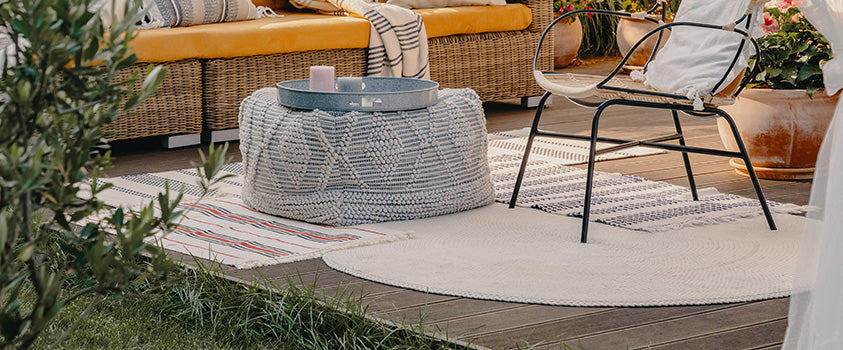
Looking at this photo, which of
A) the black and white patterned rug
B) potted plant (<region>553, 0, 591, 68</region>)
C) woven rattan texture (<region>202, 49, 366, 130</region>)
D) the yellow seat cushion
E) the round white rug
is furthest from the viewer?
potted plant (<region>553, 0, 591, 68</region>)

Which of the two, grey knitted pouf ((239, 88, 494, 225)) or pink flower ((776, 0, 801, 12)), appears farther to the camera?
pink flower ((776, 0, 801, 12))

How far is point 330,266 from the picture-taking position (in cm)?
235

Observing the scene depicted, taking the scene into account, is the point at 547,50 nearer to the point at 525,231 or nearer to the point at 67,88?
the point at 525,231

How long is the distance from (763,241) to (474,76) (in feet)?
7.72

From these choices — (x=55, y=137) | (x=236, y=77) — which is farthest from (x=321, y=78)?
(x=55, y=137)

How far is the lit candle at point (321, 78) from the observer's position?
2918 millimetres

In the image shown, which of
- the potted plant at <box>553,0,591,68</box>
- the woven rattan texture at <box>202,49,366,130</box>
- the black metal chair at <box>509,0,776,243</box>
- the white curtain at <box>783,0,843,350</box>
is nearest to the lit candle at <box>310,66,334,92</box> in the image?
the black metal chair at <box>509,0,776,243</box>

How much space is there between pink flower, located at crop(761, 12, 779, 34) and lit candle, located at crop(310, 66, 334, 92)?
1507 millimetres

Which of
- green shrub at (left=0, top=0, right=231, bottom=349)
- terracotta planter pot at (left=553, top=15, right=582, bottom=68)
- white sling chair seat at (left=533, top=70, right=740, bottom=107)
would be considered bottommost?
terracotta planter pot at (left=553, top=15, right=582, bottom=68)

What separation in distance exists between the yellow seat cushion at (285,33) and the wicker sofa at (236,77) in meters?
0.03

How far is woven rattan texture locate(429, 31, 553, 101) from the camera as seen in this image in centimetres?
466

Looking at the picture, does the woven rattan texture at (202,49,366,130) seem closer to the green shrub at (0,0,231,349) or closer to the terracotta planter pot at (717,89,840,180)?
the terracotta planter pot at (717,89,840,180)

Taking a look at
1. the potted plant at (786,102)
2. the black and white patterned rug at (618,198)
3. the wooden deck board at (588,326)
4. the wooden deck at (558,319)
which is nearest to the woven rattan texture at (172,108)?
the black and white patterned rug at (618,198)

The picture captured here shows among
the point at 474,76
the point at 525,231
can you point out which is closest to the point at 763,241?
the point at 525,231
